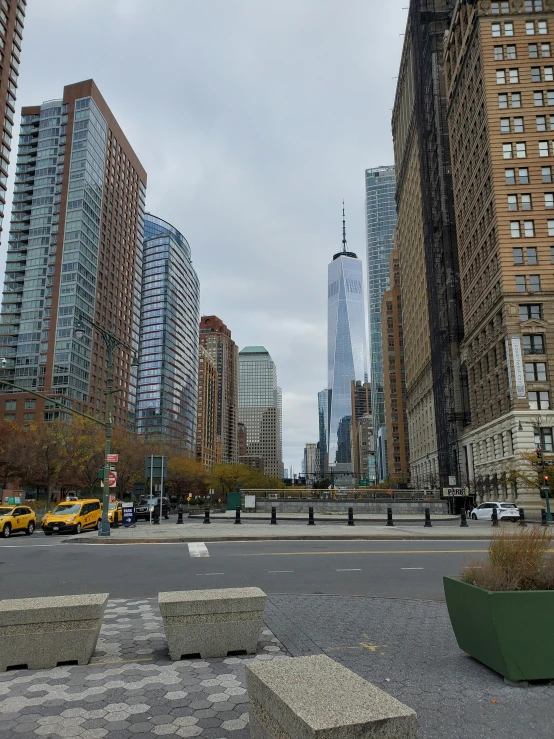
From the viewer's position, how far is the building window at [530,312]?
2219 inches

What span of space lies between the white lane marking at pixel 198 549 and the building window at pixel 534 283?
48308 mm

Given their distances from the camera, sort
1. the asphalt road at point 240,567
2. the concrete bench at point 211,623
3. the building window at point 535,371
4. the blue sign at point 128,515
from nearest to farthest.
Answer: the concrete bench at point 211,623 → the asphalt road at point 240,567 → the blue sign at point 128,515 → the building window at point 535,371

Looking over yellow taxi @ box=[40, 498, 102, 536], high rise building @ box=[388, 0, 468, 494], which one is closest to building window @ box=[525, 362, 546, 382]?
high rise building @ box=[388, 0, 468, 494]

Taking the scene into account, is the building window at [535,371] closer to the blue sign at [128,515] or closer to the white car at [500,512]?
the white car at [500,512]

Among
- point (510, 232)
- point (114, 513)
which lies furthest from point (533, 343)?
point (114, 513)

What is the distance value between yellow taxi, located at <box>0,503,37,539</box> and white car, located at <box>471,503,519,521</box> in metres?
30.6

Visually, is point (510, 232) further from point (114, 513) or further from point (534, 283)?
point (114, 513)

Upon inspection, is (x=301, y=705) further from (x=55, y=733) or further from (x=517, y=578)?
(x=517, y=578)

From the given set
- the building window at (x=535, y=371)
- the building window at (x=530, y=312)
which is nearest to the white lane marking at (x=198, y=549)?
the building window at (x=535, y=371)

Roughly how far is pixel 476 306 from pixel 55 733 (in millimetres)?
70778

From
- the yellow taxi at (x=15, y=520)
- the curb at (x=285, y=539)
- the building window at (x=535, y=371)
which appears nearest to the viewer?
the curb at (x=285, y=539)

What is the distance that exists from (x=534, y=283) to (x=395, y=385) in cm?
9435

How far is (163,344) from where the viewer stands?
585 feet

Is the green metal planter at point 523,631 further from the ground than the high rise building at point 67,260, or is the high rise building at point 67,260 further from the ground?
the high rise building at point 67,260
